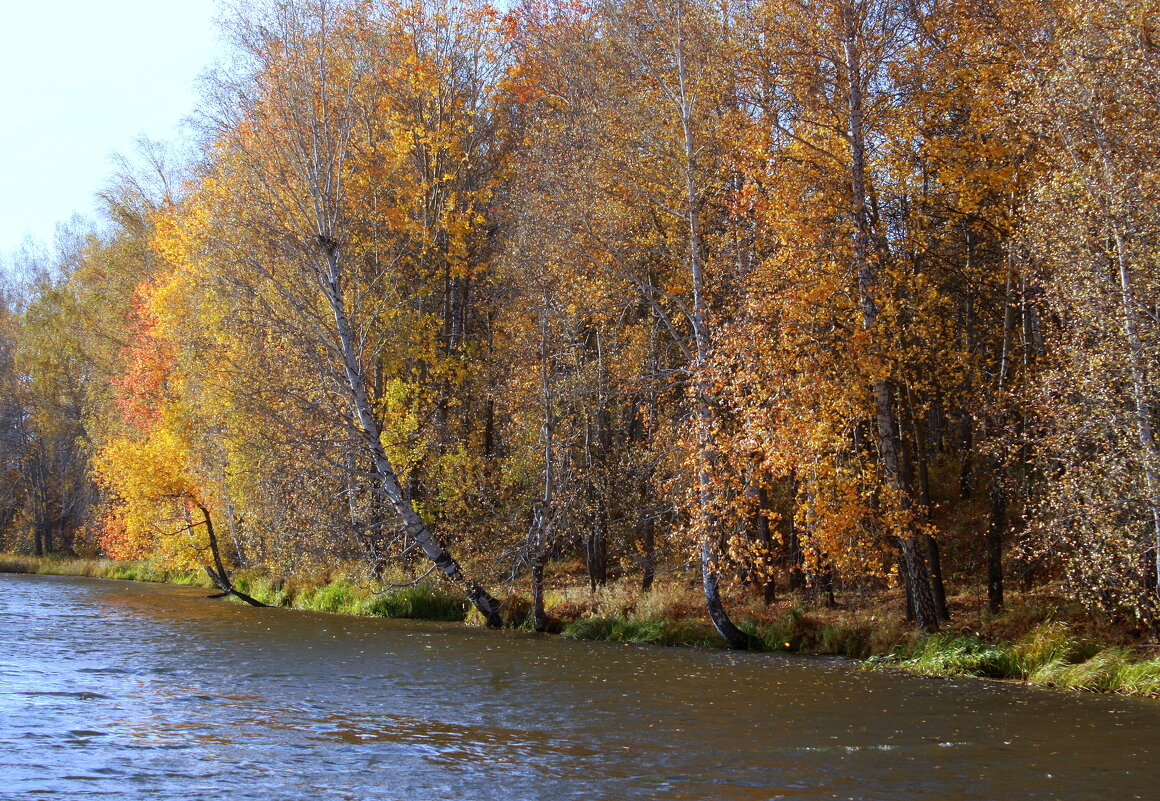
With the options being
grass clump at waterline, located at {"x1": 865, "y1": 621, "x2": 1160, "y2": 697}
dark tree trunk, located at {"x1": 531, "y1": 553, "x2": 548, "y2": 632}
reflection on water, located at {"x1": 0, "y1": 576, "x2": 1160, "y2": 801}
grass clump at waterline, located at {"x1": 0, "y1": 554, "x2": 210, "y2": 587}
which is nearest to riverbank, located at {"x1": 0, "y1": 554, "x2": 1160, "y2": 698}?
grass clump at waterline, located at {"x1": 865, "y1": 621, "x2": 1160, "y2": 697}

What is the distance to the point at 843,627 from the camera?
58.6ft

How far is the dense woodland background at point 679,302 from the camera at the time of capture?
49.2ft

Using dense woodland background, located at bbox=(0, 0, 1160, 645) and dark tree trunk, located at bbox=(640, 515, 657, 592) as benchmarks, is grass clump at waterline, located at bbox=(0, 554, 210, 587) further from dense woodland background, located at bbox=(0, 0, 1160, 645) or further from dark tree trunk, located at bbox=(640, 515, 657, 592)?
dark tree trunk, located at bbox=(640, 515, 657, 592)

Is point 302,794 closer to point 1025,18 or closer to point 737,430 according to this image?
point 737,430

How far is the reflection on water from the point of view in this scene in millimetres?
8734

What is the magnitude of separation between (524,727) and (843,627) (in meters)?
8.54

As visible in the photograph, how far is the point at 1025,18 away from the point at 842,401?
8849 millimetres

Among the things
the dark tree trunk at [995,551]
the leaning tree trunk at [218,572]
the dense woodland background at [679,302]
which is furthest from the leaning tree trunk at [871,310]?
the leaning tree trunk at [218,572]

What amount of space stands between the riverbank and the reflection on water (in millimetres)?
870

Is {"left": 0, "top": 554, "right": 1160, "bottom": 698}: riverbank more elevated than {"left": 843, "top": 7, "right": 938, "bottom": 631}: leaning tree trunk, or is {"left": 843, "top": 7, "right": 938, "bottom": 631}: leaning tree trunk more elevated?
{"left": 843, "top": 7, "right": 938, "bottom": 631}: leaning tree trunk

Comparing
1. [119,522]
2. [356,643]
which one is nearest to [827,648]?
[356,643]

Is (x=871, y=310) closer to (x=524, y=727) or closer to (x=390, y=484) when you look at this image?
(x=524, y=727)

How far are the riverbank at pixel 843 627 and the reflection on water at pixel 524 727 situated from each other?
0.87 metres

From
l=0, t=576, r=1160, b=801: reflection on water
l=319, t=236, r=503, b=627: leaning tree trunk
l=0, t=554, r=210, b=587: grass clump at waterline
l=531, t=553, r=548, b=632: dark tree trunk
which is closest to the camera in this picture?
l=0, t=576, r=1160, b=801: reflection on water
